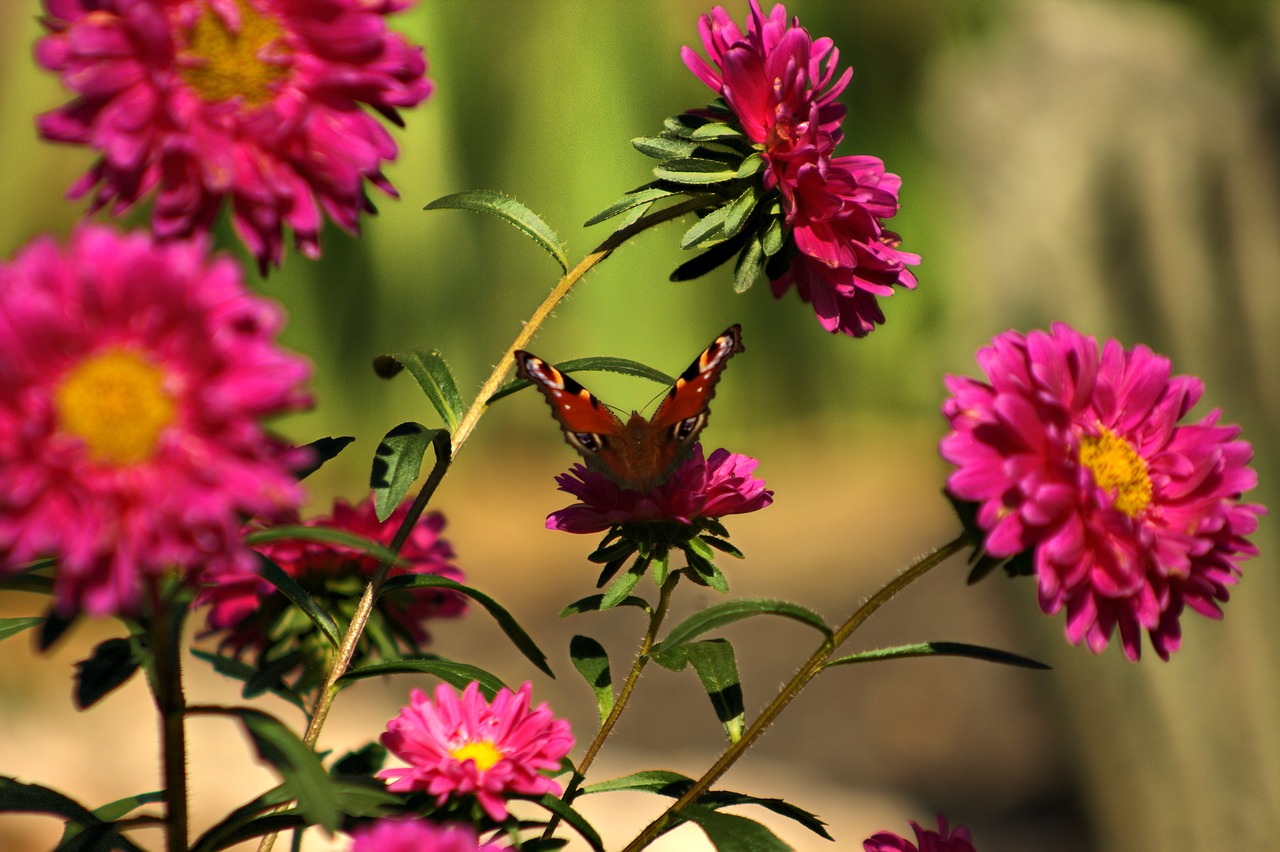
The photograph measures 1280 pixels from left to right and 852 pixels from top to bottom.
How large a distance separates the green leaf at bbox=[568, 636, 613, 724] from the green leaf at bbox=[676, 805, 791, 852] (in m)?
0.11

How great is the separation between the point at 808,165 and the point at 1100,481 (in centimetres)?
21

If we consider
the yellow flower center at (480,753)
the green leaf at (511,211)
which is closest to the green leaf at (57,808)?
the yellow flower center at (480,753)

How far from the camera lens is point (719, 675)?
27.8 inches

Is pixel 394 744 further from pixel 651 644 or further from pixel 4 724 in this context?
pixel 4 724

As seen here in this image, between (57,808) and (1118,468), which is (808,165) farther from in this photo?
(57,808)

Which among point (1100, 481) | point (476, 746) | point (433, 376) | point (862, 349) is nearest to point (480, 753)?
point (476, 746)

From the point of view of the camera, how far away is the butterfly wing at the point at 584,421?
28.6 inches

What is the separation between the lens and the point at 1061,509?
0.56m

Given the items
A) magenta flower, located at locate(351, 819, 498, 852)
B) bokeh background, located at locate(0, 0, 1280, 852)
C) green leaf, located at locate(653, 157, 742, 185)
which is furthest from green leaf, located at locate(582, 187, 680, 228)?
bokeh background, located at locate(0, 0, 1280, 852)

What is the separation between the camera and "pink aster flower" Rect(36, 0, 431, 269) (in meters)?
0.50

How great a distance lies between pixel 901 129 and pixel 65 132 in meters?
4.29

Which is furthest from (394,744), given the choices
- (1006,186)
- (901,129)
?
(901,129)

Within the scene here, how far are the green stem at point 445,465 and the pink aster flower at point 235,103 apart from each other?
6.0 inches

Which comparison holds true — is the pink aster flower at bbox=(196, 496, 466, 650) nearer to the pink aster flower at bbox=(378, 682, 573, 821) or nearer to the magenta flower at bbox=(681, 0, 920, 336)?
the pink aster flower at bbox=(378, 682, 573, 821)
